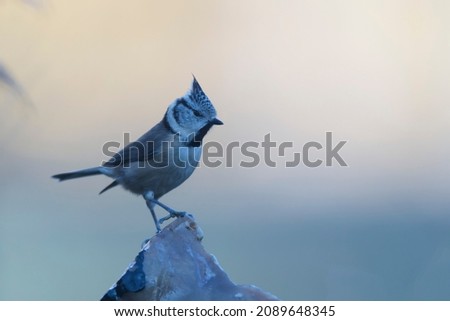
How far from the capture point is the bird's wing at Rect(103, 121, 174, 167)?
1.62 metres

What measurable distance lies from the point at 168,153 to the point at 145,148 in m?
0.07

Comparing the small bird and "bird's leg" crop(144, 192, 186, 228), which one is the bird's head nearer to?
the small bird

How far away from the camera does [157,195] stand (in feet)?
5.45

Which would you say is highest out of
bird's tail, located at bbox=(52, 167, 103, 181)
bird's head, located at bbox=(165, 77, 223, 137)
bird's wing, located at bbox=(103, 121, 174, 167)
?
bird's head, located at bbox=(165, 77, 223, 137)

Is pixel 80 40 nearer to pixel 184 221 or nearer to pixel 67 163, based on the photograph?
pixel 67 163

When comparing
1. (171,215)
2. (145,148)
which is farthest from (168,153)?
(171,215)

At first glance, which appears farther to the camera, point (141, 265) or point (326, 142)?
point (326, 142)

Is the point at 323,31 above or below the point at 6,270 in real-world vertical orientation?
above

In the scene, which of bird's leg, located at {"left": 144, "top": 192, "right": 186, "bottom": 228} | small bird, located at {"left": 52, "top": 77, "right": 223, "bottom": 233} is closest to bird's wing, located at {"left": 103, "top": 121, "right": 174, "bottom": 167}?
small bird, located at {"left": 52, "top": 77, "right": 223, "bottom": 233}

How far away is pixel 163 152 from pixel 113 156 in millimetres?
165

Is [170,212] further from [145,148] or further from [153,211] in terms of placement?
[145,148]

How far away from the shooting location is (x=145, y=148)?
5.38 feet

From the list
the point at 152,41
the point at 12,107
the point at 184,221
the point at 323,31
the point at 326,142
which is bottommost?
the point at 184,221
